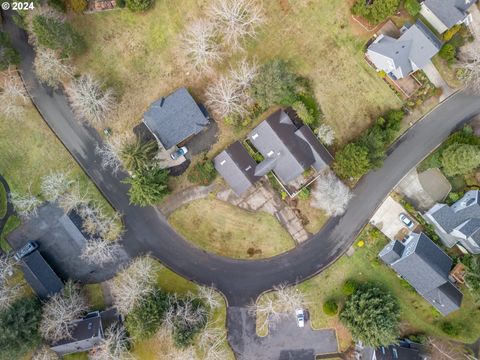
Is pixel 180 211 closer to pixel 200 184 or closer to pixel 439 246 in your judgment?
pixel 200 184

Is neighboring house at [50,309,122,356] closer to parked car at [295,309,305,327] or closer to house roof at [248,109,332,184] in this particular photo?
parked car at [295,309,305,327]

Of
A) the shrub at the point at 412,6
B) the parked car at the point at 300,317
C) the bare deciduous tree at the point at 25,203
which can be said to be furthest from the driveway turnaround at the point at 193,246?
the shrub at the point at 412,6

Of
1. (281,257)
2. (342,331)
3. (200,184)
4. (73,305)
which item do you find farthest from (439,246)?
(73,305)

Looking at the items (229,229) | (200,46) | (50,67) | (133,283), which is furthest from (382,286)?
(50,67)

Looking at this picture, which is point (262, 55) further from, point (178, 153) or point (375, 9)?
point (178, 153)

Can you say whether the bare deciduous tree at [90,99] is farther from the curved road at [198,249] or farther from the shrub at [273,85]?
the shrub at [273,85]

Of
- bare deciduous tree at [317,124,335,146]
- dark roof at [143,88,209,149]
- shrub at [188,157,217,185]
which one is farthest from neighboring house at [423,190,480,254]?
dark roof at [143,88,209,149]
